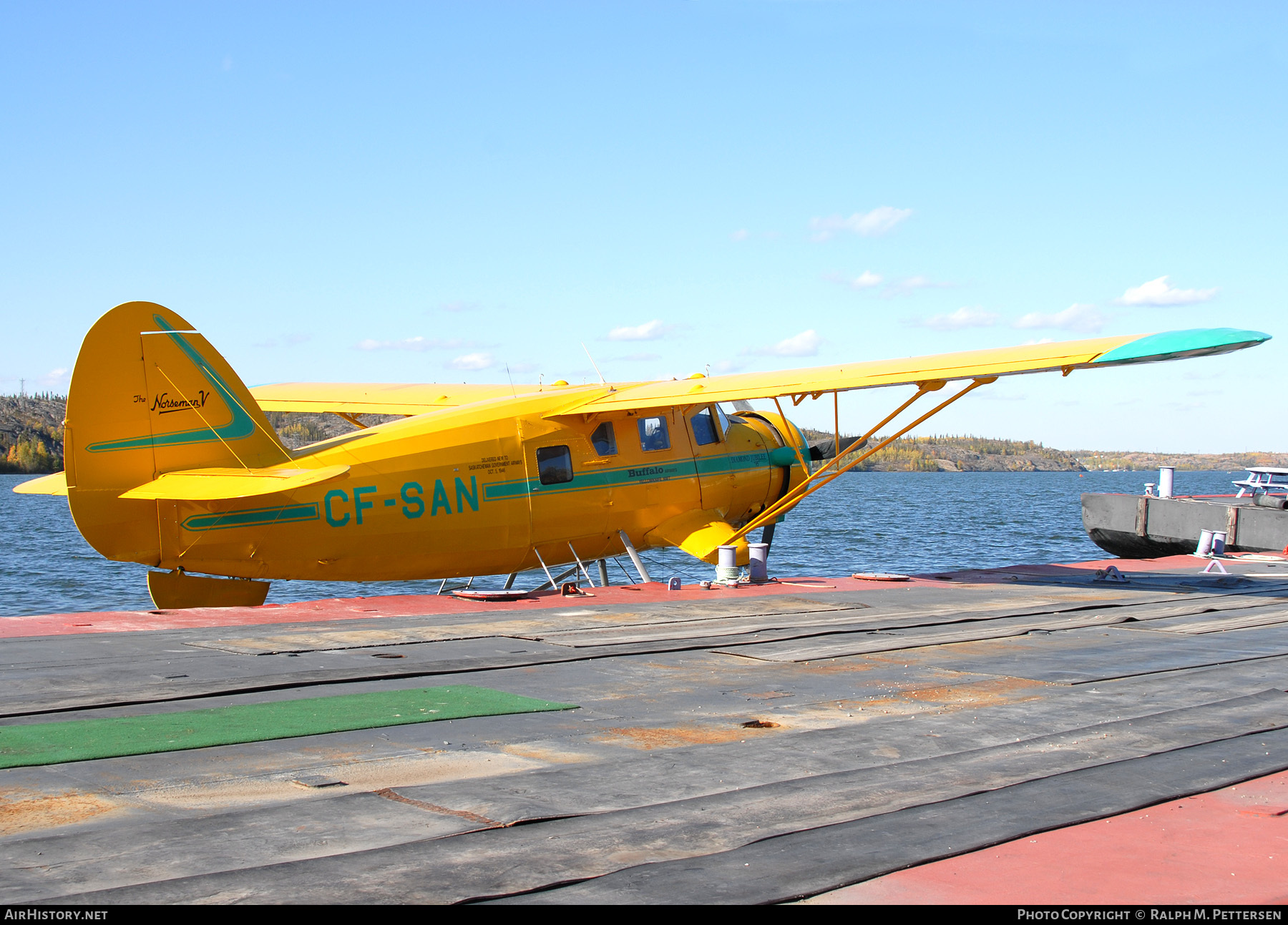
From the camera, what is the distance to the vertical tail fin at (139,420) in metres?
11.0

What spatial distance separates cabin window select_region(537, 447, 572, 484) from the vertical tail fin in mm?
3818

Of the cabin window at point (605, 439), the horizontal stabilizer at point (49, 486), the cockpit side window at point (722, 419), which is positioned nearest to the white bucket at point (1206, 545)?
the cockpit side window at point (722, 419)

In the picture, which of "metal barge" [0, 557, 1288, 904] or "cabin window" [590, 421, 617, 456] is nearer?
"metal barge" [0, 557, 1288, 904]

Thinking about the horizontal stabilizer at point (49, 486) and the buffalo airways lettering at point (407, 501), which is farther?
the buffalo airways lettering at point (407, 501)

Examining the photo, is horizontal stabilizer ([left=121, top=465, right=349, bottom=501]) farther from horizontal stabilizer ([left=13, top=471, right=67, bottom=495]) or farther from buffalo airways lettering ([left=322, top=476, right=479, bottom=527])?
horizontal stabilizer ([left=13, top=471, right=67, bottom=495])

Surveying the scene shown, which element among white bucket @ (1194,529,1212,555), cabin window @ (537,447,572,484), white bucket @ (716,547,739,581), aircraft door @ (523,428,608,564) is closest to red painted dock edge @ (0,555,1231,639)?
white bucket @ (716,547,739,581)

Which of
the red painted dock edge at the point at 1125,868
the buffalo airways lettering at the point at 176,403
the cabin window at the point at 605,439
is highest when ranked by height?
the buffalo airways lettering at the point at 176,403

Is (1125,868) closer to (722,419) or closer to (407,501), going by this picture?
(407,501)

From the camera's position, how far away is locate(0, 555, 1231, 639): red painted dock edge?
1039 centimetres

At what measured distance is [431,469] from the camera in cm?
1322

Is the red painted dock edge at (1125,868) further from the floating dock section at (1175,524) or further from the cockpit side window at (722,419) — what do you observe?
the floating dock section at (1175,524)

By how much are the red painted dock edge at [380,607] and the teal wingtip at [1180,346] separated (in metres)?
4.68

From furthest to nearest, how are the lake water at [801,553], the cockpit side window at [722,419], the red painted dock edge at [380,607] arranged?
the lake water at [801,553] < the cockpit side window at [722,419] < the red painted dock edge at [380,607]
